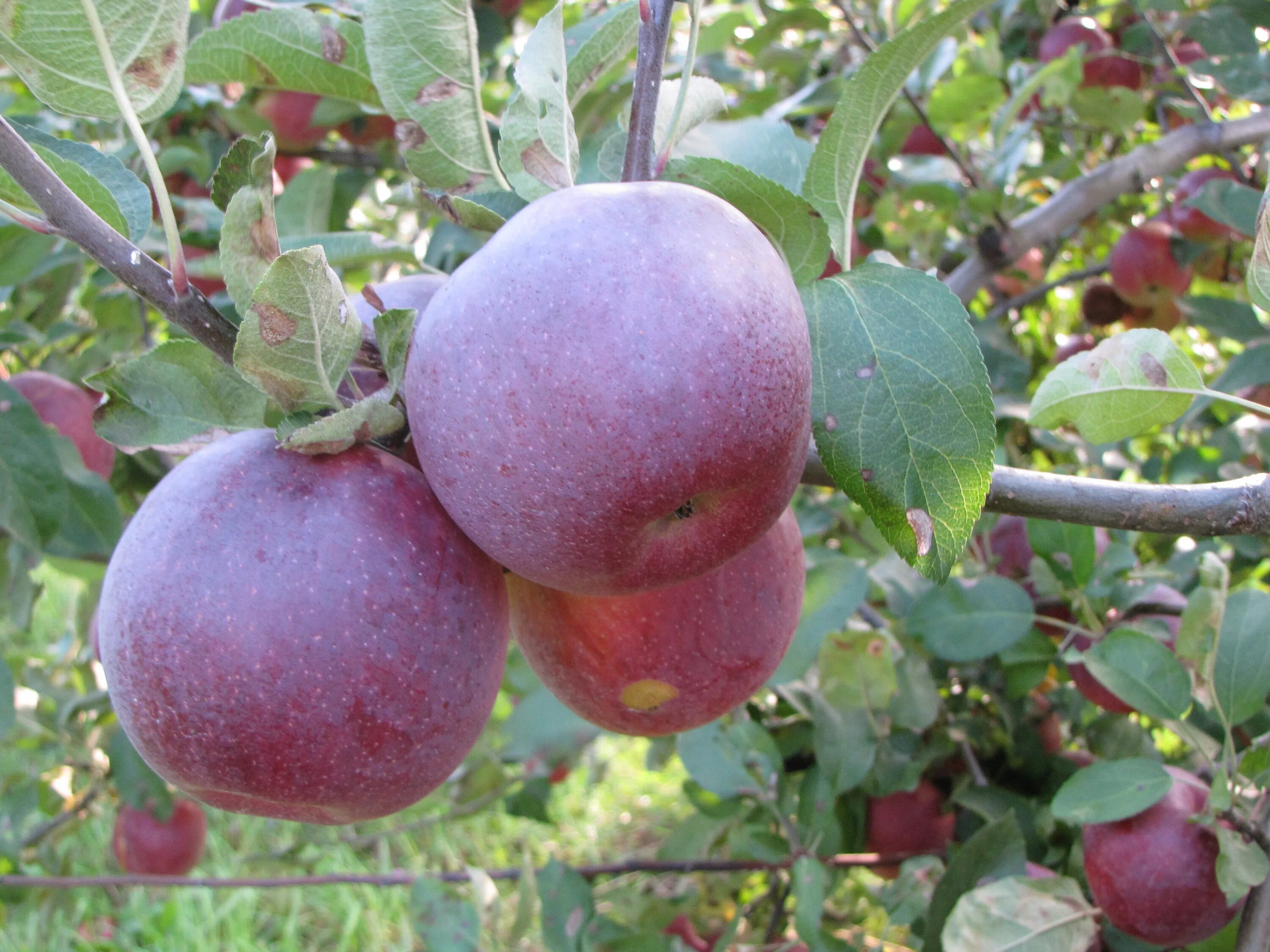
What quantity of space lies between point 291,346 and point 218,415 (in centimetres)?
19

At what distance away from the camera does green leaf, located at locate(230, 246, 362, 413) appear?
25.4 inches

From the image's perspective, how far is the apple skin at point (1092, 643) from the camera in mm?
1452

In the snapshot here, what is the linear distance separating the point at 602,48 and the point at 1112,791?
0.98 metres

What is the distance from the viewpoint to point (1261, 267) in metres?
0.78

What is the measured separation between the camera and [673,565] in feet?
2.30

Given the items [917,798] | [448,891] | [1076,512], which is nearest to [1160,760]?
[917,798]

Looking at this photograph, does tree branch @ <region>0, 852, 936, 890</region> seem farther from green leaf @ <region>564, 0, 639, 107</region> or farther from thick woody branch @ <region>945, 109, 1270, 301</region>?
green leaf @ <region>564, 0, 639, 107</region>

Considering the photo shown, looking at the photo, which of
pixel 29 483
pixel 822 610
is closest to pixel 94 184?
pixel 29 483

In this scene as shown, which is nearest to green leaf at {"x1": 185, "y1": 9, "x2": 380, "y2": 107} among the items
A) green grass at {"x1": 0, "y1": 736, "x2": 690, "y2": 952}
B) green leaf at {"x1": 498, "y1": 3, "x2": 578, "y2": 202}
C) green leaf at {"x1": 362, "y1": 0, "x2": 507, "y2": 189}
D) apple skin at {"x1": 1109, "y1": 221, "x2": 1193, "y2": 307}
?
green leaf at {"x1": 362, "y1": 0, "x2": 507, "y2": 189}

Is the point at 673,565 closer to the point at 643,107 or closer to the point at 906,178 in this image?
the point at 643,107

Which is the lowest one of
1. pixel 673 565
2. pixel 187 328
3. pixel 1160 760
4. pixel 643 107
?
pixel 1160 760

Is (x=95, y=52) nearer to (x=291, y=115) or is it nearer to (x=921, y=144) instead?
(x=291, y=115)

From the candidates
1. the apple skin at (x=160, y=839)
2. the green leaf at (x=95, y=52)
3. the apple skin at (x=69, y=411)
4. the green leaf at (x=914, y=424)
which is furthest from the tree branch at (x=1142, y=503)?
the apple skin at (x=160, y=839)

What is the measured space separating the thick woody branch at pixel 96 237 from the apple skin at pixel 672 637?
0.36 m
